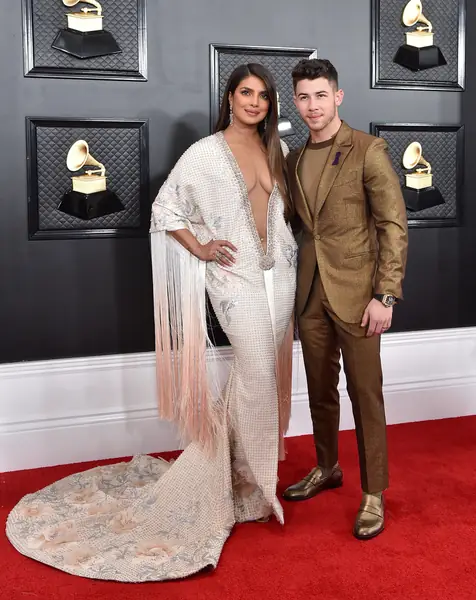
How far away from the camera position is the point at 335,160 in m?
2.58

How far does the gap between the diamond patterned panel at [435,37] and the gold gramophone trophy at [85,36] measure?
1.35m

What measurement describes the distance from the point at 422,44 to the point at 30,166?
6.66ft

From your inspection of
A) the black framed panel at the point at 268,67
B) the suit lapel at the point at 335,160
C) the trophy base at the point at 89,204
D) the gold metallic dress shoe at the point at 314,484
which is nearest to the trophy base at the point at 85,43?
the black framed panel at the point at 268,67

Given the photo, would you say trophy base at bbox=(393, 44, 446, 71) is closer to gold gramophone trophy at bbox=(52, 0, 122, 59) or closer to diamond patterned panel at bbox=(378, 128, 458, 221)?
diamond patterned panel at bbox=(378, 128, 458, 221)

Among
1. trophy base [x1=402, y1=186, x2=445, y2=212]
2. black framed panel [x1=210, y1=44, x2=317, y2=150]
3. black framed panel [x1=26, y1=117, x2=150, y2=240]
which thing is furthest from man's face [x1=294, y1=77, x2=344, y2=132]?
trophy base [x1=402, y1=186, x2=445, y2=212]

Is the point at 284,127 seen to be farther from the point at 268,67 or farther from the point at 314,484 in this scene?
the point at 314,484

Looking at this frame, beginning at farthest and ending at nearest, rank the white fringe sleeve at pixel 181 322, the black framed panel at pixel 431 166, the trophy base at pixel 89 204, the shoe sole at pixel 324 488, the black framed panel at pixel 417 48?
the black framed panel at pixel 431 166, the black framed panel at pixel 417 48, the trophy base at pixel 89 204, the shoe sole at pixel 324 488, the white fringe sleeve at pixel 181 322

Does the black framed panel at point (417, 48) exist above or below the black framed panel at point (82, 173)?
above

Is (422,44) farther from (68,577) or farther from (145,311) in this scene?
(68,577)

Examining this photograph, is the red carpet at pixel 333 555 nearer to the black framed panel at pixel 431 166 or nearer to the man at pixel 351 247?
the man at pixel 351 247

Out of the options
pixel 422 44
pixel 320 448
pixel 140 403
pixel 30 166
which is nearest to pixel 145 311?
pixel 140 403

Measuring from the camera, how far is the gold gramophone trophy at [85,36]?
3.11 m

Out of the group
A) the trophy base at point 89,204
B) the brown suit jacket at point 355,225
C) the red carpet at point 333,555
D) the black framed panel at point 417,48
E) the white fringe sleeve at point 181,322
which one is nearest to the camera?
the red carpet at point 333,555

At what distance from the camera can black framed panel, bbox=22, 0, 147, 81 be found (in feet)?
10.1
